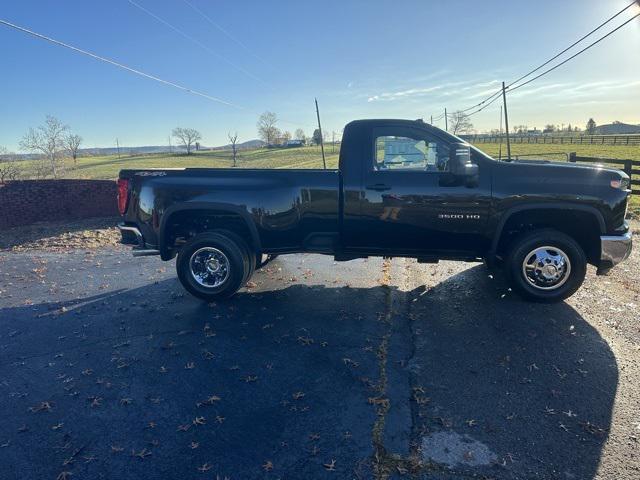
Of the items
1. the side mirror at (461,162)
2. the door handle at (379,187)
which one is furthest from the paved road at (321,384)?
the side mirror at (461,162)

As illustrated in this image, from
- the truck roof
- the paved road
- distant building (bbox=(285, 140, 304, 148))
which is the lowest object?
the paved road

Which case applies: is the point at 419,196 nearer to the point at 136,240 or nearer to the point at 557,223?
the point at 557,223

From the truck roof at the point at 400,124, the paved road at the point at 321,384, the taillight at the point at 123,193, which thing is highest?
the truck roof at the point at 400,124

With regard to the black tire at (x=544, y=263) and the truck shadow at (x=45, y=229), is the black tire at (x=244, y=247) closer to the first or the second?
the black tire at (x=544, y=263)

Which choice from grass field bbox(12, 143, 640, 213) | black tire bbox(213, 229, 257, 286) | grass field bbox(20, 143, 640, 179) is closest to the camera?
black tire bbox(213, 229, 257, 286)

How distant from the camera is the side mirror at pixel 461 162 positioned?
13.3 ft

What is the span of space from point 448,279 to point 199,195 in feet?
11.7

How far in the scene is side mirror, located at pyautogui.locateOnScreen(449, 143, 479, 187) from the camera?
405 cm

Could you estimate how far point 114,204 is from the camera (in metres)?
11.8

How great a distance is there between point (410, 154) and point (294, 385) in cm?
280

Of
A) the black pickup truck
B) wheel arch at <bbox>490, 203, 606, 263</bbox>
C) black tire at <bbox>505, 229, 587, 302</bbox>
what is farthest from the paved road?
wheel arch at <bbox>490, 203, 606, 263</bbox>

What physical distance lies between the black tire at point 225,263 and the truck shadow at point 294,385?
0.20m

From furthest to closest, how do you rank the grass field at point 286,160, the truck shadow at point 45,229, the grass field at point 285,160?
the grass field at point 285,160 → the grass field at point 286,160 → the truck shadow at point 45,229

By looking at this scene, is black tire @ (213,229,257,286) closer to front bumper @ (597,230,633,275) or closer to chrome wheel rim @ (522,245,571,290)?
A: chrome wheel rim @ (522,245,571,290)
